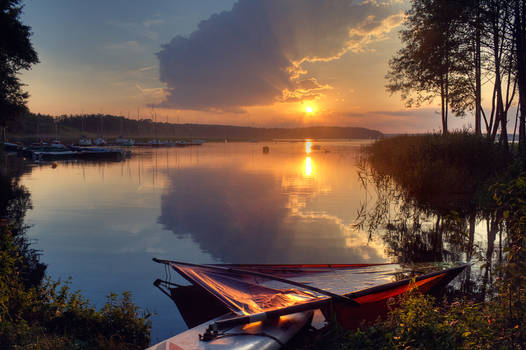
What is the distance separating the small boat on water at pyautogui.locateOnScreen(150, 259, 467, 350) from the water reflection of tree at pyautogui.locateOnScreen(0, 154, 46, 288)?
11.0ft

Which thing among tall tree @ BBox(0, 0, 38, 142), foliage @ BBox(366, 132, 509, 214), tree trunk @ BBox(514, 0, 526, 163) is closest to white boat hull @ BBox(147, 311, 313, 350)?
foliage @ BBox(366, 132, 509, 214)

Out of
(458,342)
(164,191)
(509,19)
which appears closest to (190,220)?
(164,191)

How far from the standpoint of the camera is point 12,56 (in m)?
25.2

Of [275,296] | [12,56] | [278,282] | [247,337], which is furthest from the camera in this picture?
[12,56]

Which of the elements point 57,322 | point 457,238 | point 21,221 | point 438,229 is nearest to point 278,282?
point 457,238

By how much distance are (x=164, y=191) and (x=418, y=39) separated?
80.2 feet

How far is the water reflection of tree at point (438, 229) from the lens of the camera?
9336mm

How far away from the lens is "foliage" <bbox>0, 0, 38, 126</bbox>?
74.8ft

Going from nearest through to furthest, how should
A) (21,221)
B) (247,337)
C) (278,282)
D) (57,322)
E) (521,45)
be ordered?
1. (247,337)
2. (57,322)
3. (278,282)
4. (21,221)
5. (521,45)

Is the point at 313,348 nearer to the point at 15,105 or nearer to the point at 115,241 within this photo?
the point at 115,241

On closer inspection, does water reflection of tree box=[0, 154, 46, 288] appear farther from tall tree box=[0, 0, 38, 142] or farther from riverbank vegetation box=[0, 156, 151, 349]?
tall tree box=[0, 0, 38, 142]

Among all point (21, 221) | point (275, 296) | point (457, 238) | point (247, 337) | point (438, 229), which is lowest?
point (21, 221)

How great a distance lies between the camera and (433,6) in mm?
26562

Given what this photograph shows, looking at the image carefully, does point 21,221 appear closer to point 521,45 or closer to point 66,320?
→ point 66,320
